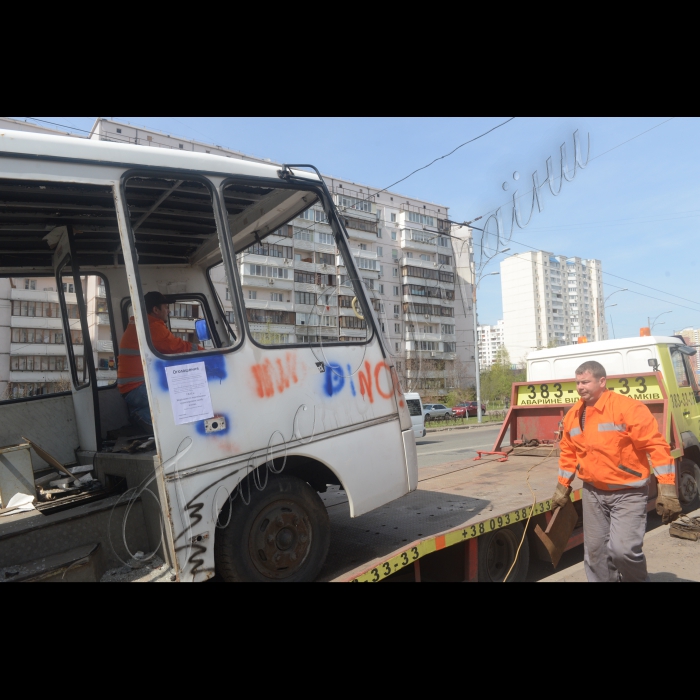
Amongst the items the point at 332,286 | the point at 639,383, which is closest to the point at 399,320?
the point at 639,383

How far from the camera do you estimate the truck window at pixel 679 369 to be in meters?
7.75

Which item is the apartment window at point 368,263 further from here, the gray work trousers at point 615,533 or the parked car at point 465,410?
the gray work trousers at point 615,533

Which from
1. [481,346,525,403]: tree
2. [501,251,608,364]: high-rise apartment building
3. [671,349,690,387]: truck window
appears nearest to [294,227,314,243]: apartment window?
[671,349,690,387]: truck window

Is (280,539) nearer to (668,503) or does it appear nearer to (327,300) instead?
(327,300)

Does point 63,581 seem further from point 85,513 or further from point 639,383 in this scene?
point 639,383

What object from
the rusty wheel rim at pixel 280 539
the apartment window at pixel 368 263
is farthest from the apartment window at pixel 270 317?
the apartment window at pixel 368 263

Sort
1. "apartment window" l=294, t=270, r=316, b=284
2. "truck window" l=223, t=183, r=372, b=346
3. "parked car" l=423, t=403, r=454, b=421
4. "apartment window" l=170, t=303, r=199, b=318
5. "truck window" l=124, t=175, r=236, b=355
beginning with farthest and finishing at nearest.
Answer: "parked car" l=423, t=403, r=454, b=421, "apartment window" l=294, t=270, r=316, b=284, "apartment window" l=170, t=303, r=199, b=318, "truck window" l=124, t=175, r=236, b=355, "truck window" l=223, t=183, r=372, b=346

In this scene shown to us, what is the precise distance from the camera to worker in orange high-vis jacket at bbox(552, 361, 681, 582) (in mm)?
4062

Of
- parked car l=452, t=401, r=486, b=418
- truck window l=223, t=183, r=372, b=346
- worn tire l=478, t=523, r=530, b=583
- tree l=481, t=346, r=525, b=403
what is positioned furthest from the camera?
tree l=481, t=346, r=525, b=403

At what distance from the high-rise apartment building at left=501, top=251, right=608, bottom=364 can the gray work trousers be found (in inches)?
1697

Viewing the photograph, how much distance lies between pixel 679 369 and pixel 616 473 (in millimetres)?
4679

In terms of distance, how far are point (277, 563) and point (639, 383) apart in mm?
5983

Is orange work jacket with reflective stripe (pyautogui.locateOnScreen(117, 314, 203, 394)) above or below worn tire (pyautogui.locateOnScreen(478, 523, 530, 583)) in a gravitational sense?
above

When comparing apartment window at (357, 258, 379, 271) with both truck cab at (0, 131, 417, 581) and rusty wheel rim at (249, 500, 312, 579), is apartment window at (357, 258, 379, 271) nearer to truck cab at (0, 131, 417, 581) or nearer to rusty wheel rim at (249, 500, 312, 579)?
truck cab at (0, 131, 417, 581)
